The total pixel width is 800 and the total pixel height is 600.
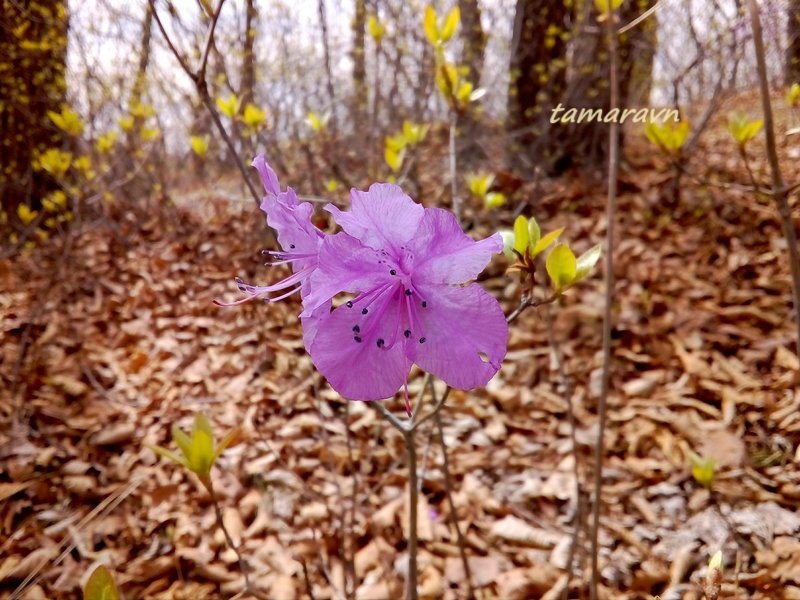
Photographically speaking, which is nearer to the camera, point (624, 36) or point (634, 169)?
point (624, 36)

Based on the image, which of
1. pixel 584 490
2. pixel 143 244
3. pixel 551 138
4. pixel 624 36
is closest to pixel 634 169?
pixel 551 138

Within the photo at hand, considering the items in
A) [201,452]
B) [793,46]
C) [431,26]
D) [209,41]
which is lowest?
[201,452]

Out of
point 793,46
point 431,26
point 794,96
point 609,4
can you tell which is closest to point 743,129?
point 794,96

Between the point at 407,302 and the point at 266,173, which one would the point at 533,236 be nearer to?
the point at 407,302

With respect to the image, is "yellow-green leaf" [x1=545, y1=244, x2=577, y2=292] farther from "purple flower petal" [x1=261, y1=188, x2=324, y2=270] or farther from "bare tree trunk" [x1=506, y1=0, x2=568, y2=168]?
"bare tree trunk" [x1=506, y1=0, x2=568, y2=168]

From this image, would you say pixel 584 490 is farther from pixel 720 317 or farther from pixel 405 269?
pixel 405 269

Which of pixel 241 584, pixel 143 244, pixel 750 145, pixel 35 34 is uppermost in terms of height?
pixel 35 34
